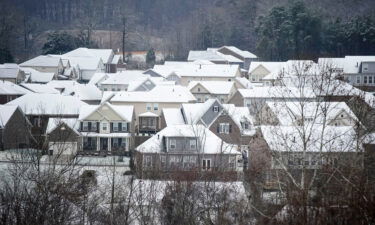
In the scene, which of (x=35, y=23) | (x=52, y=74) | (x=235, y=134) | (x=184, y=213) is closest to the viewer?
(x=184, y=213)

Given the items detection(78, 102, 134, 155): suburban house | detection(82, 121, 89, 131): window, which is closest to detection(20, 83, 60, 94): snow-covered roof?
detection(78, 102, 134, 155): suburban house

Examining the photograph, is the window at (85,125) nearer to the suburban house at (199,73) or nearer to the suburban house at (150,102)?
Result: the suburban house at (150,102)

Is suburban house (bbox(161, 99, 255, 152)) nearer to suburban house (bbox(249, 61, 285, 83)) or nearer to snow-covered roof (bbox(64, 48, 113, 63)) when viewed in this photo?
suburban house (bbox(249, 61, 285, 83))

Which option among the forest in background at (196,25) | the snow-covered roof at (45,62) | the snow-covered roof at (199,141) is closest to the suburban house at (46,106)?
the snow-covered roof at (199,141)

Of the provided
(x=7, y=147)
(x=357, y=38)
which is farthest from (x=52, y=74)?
(x=357, y=38)

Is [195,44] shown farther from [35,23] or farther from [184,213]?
[184,213]

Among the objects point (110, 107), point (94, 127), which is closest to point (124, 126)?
point (110, 107)

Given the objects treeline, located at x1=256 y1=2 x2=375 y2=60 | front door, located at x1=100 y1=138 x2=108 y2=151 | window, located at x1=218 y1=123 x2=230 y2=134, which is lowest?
front door, located at x1=100 y1=138 x2=108 y2=151
